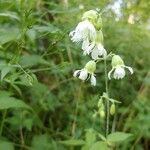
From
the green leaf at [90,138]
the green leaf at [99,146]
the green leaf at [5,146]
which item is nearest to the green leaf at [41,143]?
the green leaf at [5,146]

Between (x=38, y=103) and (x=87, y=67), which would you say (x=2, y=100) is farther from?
(x=38, y=103)

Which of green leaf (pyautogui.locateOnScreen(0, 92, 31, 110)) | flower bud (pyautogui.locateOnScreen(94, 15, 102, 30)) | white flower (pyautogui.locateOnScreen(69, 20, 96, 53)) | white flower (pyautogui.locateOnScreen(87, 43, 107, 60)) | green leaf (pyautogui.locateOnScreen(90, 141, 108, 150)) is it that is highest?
flower bud (pyautogui.locateOnScreen(94, 15, 102, 30))

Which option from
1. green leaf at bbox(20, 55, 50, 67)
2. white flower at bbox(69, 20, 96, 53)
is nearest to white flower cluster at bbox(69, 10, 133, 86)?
white flower at bbox(69, 20, 96, 53)

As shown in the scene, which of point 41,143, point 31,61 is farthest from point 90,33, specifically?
point 41,143

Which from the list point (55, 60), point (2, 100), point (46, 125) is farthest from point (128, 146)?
point (2, 100)

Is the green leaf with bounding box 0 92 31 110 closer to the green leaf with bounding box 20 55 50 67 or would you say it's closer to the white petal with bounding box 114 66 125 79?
the green leaf with bounding box 20 55 50 67

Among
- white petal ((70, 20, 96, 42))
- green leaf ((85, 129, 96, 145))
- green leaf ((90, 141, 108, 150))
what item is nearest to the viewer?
white petal ((70, 20, 96, 42))

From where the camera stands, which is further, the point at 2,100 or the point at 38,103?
the point at 38,103

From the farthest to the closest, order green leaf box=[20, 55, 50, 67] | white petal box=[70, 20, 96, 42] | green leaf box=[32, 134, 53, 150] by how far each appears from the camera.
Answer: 1. green leaf box=[32, 134, 53, 150]
2. green leaf box=[20, 55, 50, 67]
3. white petal box=[70, 20, 96, 42]

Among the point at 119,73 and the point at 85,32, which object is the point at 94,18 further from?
the point at 119,73
